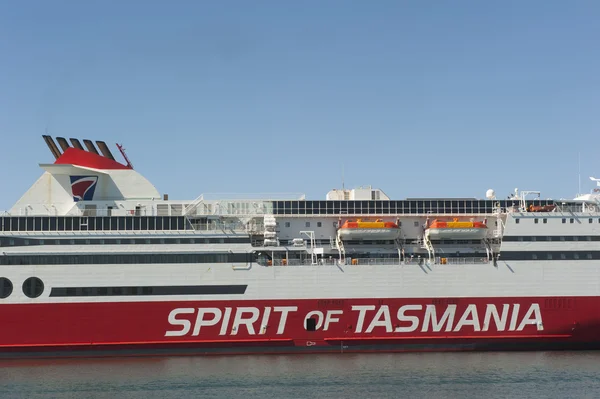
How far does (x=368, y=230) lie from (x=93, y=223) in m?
12.4

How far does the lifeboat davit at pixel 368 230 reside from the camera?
1510 inches

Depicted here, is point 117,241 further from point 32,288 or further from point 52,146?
point 52,146

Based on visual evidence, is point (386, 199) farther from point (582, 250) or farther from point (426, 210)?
point (582, 250)

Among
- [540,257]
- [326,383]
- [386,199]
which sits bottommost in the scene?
[326,383]

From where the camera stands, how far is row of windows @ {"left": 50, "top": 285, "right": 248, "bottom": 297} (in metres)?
36.2

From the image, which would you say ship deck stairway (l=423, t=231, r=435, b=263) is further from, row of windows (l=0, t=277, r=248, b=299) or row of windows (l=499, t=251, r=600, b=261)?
row of windows (l=0, t=277, r=248, b=299)

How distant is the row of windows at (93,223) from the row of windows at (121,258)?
58.8 inches

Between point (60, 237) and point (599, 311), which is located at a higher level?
point (60, 237)

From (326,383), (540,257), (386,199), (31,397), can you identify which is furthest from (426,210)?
(31,397)

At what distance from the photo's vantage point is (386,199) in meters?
39.9

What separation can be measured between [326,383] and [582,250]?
46.9 ft

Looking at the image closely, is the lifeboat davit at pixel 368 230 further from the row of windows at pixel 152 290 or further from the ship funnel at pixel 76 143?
the ship funnel at pixel 76 143

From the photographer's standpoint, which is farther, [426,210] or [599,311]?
[426,210]

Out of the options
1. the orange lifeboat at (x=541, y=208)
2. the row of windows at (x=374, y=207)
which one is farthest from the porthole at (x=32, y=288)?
the orange lifeboat at (x=541, y=208)
